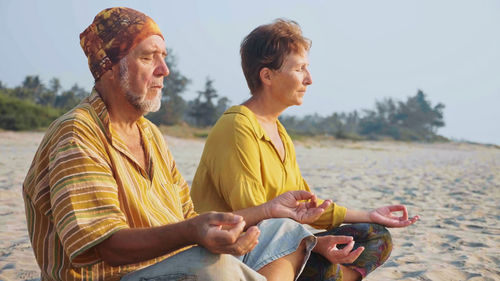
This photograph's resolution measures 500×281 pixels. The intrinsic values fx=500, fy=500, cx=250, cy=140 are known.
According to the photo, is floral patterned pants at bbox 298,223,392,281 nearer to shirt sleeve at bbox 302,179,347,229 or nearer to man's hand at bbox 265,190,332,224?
shirt sleeve at bbox 302,179,347,229

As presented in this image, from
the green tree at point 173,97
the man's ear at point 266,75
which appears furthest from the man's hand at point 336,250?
the green tree at point 173,97

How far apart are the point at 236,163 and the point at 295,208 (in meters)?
0.38

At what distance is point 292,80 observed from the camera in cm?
277

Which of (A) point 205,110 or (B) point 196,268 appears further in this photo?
(A) point 205,110

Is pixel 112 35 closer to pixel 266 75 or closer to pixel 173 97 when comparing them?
pixel 266 75

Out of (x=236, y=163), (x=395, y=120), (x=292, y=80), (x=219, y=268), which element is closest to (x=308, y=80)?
(x=292, y=80)

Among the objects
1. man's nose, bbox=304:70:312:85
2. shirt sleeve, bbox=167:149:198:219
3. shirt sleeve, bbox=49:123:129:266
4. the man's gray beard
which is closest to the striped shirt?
shirt sleeve, bbox=49:123:129:266

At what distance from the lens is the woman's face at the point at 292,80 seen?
2.77m

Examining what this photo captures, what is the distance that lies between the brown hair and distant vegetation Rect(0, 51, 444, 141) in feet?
31.6

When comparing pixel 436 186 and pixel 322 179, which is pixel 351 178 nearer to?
pixel 322 179

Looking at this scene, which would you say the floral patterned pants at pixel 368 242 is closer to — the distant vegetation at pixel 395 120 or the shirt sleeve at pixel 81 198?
the shirt sleeve at pixel 81 198

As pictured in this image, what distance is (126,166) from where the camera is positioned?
1822 millimetres

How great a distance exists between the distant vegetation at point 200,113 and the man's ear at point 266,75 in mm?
9621

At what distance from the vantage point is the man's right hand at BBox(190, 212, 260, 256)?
1.44 metres
